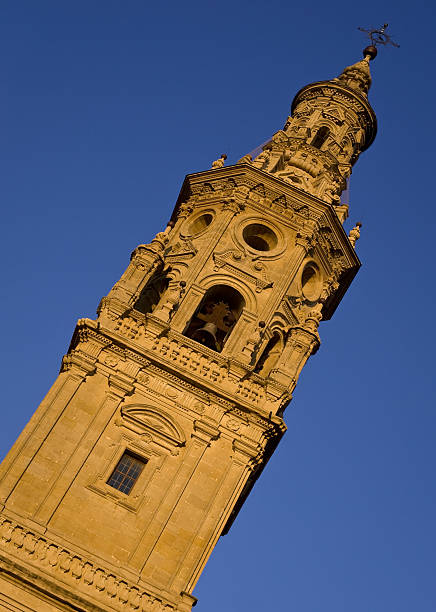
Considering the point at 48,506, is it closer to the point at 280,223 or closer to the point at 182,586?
the point at 182,586

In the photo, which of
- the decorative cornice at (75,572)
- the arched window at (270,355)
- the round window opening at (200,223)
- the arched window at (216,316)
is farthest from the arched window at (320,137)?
the decorative cornice at (75,572)

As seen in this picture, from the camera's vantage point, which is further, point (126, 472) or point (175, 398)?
point (175, 398)

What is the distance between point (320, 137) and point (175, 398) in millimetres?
18907

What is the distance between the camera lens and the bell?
41.6m

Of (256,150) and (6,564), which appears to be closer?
(6,564)

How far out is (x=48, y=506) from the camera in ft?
115

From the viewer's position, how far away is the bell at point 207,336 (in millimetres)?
41625

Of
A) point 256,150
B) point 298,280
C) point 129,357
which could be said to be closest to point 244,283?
point 298,280

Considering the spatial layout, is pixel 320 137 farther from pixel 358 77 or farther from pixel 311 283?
pixel 311 283

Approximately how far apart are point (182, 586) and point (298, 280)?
13.7 metres

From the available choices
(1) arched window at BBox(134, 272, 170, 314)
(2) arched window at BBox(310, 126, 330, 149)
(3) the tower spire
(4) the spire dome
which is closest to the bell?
(1) arched window at BBox(134, 272, 170, 314)

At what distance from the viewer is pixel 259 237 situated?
149 feet

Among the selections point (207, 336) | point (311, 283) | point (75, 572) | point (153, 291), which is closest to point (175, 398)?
point (207, 336)

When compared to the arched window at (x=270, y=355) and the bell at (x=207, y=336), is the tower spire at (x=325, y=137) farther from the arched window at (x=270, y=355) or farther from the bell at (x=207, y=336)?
the bell at (x=207, y=336)
